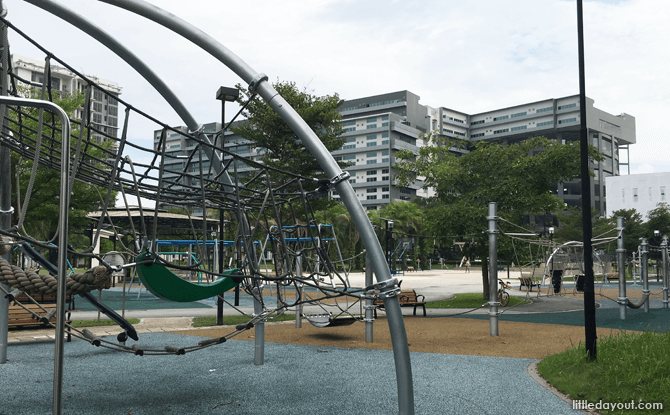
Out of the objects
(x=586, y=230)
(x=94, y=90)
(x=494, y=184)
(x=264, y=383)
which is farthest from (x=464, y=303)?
(x=94, y=90)

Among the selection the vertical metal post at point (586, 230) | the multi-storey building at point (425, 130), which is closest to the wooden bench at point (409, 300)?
the vertical metal post at point (586, 230)

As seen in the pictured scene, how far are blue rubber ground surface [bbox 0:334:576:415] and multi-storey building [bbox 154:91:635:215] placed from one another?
7885 cm

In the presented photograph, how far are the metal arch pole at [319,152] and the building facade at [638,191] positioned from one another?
78.7 metres

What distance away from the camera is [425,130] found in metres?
99.6

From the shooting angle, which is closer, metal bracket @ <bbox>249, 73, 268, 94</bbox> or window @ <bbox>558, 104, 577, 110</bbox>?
metal bracket @ <bbox>249, 73, 268, 94</bbox>

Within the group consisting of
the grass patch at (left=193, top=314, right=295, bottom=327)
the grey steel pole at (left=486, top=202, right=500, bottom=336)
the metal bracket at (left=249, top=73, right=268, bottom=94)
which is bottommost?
the grass patch at (left=193, top=314, right=295, bottom=327)

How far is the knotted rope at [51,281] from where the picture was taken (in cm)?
419

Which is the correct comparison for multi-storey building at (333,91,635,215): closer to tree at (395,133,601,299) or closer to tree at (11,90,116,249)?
tree at (11,90,116,249)

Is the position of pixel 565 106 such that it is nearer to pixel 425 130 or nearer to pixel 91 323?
pixel 425 130

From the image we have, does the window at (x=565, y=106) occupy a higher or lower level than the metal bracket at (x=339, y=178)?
higher

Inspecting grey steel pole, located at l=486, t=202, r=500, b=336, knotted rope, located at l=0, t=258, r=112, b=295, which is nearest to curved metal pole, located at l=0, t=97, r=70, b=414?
knotted rope, located at l=0, t=258, r=112, b=295

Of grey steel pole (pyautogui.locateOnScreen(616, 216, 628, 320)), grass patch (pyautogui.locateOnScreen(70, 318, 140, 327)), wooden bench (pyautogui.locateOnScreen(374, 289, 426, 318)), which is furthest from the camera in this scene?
wooden bench (pyautogui.locateOnScreen(374, 289, 426, 318))

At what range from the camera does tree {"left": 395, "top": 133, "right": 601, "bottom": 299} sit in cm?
1564

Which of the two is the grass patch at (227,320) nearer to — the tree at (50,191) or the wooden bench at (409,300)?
the wooden bench at (409,300)
